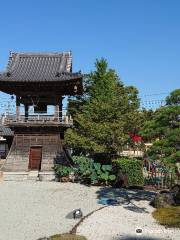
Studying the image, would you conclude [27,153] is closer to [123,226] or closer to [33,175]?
[33,175]

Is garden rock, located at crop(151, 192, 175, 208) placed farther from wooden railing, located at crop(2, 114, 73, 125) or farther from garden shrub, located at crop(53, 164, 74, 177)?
wooden railing, located at crop(2, 114, 73, 125)

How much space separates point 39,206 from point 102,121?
1296cm

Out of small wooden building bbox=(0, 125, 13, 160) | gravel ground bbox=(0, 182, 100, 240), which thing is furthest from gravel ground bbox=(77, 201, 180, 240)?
small wooden building bbox=(0, 125, 13, 160)

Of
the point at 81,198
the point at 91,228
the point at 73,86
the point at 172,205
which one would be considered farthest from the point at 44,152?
the point at 91,228

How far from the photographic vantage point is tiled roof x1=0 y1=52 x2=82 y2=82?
34.4 meters

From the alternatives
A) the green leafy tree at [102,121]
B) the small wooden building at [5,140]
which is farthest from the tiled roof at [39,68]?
the small wooden building at [5,140]

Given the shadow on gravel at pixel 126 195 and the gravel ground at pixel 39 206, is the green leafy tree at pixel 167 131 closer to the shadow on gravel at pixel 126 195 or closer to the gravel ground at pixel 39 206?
the shadow on gravel at pixel 126 195

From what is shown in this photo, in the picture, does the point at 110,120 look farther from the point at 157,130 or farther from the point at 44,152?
the point at 157,130

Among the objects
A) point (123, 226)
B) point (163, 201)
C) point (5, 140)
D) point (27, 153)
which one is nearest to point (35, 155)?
point (27, 153)

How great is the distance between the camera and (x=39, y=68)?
37.4 meters

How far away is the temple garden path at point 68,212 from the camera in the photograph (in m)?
16.6

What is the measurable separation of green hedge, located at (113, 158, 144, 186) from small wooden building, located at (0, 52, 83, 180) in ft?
21.6

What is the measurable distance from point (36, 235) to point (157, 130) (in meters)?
7.27

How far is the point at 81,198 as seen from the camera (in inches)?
988
